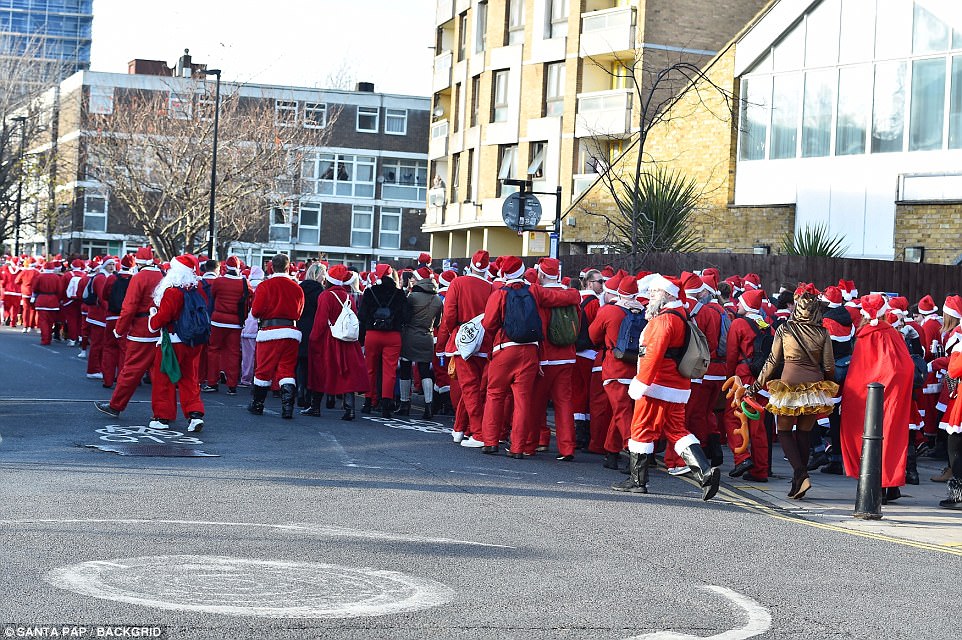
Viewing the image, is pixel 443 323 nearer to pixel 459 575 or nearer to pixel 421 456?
pixel 421 456

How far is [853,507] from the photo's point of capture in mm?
11391

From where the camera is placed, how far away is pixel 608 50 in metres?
43.8

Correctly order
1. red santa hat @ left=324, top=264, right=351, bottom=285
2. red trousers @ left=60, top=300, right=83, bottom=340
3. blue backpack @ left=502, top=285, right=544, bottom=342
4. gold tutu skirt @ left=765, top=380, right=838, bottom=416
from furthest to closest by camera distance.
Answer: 1. red trousers @ left=60, top=300, right=83, bottom=340
2. red santa hat @ left=324, top=264, right=351, bottom=285
3. blue backpack @ left=502, top=285, right=544, bottom=342
4. gold tutu skirt @ left=765, top=380, right=838, bottom=416

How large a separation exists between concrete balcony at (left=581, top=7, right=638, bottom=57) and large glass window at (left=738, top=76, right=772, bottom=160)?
9.43 meters

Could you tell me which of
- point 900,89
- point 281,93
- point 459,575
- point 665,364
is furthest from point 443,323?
point 281,93

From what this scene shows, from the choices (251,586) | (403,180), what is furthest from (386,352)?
(403,180)

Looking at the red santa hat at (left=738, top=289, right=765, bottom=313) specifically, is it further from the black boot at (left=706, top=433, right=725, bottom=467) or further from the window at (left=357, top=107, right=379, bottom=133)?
the window at (left=357, top=107, right=379, bottom=133)

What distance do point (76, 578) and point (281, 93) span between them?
2292 inches

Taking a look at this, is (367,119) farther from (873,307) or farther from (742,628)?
(742,628)

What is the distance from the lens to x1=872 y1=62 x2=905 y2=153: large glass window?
30.0 metres

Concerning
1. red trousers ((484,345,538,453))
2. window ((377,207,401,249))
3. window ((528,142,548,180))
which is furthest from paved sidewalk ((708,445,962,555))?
window ((377,207,401,249))

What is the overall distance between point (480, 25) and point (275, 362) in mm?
36117

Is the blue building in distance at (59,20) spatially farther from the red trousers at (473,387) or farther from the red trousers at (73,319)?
the red trousers at (473,387)

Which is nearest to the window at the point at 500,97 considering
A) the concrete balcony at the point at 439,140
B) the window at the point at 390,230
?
the concrete balcony at the point at 439,140
